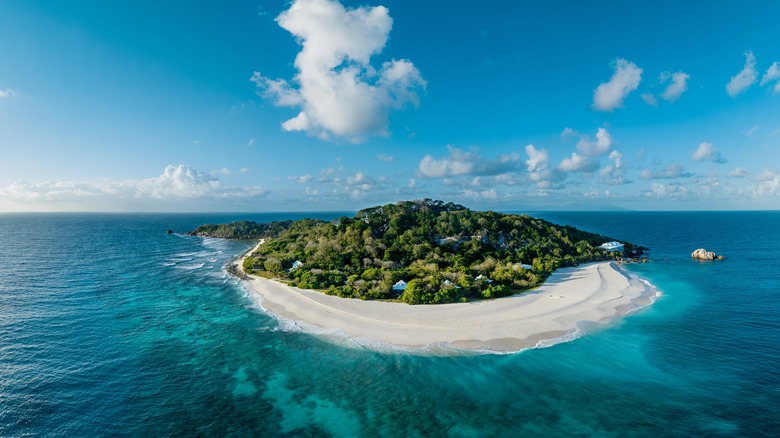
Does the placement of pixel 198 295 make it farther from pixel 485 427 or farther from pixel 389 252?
pixel 485 427

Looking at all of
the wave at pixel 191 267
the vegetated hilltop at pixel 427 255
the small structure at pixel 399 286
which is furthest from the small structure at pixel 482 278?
the wave at pixel 191 267

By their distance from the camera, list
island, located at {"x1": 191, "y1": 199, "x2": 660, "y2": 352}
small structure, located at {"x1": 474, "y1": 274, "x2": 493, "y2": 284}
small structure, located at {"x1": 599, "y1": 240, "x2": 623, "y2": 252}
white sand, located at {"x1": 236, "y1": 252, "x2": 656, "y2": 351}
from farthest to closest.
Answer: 1. small structure, located at {"x1": 599, "y1": 240, "x2": 623, "y2": 252}
2. small structure, located at {"x1": 474, "y1": 274, "x2": 493, "y2": 284}
3. island, located at {"x1": 191, "y1": 199, "x2": 660, "y2": 352}
4. white sand, located at {"x1": 236, "y1": 252, "x2": 656, "y2": 351}

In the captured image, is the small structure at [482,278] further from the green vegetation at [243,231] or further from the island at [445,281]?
the green vegetation at [243,231]

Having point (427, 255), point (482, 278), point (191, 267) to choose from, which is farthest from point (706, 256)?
point (191, 267)

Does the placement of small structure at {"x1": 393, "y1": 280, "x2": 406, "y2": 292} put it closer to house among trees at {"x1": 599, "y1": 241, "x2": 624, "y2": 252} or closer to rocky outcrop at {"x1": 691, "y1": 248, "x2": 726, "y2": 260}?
house among trees at {"x1": 599, "y1": 241, "x2": 624, "y2": 252}

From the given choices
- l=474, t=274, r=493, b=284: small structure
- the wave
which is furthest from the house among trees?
the wave
